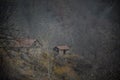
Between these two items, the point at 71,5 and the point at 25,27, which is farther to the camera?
the point at 71,5

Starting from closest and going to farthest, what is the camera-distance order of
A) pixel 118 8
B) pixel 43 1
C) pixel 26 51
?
pixel 26 51 → pixel 43 1 → pixel 118 8

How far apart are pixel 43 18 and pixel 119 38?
7.96ft

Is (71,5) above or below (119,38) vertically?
above

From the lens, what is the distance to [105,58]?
6.00m

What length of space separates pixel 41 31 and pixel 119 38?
2.43 metres

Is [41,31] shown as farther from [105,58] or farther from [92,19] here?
[105,58]

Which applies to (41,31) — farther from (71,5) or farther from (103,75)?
(103,75)

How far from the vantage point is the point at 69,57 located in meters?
5.75

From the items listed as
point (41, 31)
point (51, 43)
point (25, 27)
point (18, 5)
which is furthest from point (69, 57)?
point (18, 5)

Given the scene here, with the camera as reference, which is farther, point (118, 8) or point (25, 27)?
point (118, 8)

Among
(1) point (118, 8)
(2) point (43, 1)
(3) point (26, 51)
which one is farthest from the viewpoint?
(1) point (118, 8)

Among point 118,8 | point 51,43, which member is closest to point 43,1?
point 51,43

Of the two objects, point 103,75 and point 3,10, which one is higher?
point 3,10

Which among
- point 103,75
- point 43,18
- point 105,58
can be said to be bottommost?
point 103,75
